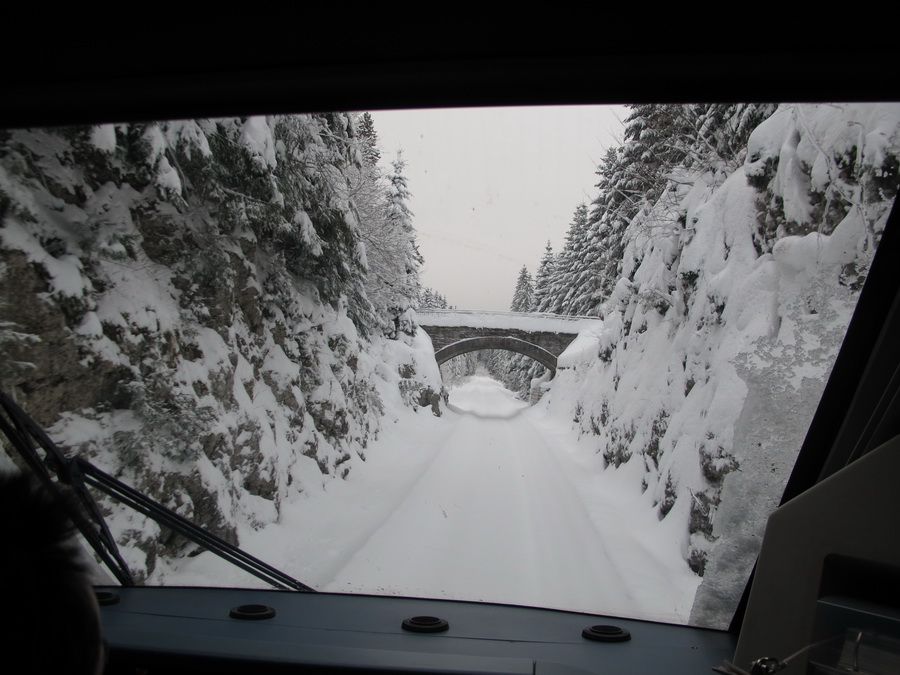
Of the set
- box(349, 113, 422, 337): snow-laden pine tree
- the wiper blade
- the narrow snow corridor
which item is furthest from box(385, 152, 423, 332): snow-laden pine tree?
the wiper blade

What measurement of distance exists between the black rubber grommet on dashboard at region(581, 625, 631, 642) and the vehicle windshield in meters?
0.50

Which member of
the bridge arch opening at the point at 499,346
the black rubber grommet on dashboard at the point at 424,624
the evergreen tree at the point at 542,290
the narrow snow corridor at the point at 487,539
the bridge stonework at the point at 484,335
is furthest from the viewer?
the bridge arch opening at the point at 499,346

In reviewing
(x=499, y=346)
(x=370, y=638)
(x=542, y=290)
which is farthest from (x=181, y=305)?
(x=499, y=346)

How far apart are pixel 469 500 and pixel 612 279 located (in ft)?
29.3

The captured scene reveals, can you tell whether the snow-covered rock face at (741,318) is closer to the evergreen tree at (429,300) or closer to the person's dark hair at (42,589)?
the person's dark hair at (42,589)

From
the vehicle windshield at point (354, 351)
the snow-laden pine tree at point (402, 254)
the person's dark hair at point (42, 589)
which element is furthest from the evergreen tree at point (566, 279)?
the person's dark hair at point (42, 589)

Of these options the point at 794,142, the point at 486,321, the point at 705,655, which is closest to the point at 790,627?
the point at 705,655

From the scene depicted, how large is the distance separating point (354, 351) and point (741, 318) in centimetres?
818

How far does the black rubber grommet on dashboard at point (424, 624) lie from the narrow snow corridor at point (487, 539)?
77 cm

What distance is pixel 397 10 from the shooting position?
1.45 metres

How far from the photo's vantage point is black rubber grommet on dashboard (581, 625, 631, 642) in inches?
84.8

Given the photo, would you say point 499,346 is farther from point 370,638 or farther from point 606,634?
point 370,638

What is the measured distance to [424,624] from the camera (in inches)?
86.3

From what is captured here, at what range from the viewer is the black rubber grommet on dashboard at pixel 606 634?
2.15 m
